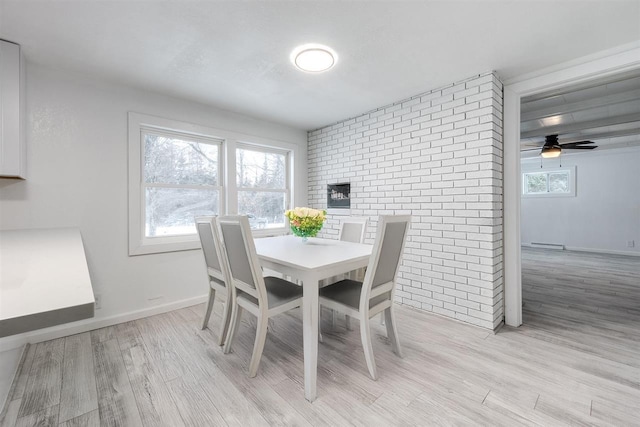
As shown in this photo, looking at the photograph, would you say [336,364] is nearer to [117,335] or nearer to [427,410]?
[427,410]

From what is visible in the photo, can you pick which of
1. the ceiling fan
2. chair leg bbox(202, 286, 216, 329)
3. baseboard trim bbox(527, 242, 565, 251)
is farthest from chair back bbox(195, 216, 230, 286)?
baseboard trim bbox(527, 242, 565, 251)

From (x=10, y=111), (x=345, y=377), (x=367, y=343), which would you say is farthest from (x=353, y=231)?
(x=10, y=111)

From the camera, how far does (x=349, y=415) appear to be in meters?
1.42

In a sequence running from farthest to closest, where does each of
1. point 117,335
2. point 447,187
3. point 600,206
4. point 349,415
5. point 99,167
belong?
point 600,206, point 447,187, point 99,167, point 117,335, point 349,415

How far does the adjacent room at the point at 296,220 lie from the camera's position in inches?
60.6

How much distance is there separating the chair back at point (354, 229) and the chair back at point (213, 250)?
129 centimetres

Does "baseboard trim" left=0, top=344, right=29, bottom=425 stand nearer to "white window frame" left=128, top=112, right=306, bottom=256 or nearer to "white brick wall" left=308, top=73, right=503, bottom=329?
"white window frame" left=128, top=112, right=306, bottom=256

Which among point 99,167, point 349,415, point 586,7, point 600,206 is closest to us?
point 349,415

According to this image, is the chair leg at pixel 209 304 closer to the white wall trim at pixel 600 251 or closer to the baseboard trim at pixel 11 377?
the baseboard trim at pixel 11 377

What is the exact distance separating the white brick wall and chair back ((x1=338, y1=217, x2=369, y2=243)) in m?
0.56

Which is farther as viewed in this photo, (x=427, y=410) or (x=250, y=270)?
(x=250, y=270)

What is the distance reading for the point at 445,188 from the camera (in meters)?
2.66

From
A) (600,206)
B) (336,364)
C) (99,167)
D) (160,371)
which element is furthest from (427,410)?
(600,206)

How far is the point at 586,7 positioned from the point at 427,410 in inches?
97.9
